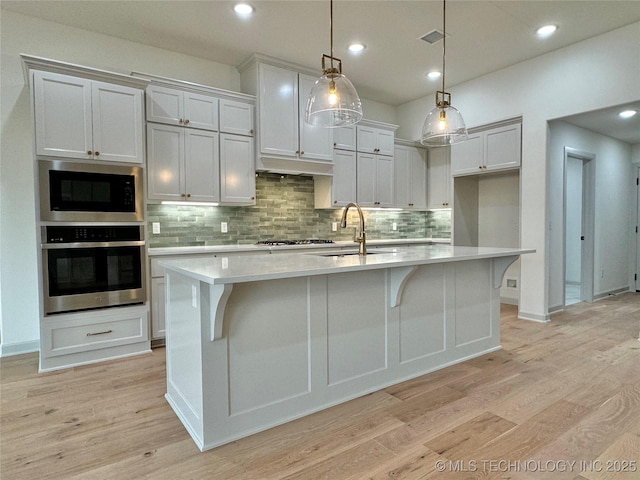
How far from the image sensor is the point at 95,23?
351 centimetres

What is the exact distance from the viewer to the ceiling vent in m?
3.74

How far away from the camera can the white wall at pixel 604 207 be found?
4730 mm

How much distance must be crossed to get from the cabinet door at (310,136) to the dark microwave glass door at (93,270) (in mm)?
2226

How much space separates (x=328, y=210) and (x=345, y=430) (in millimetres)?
3533

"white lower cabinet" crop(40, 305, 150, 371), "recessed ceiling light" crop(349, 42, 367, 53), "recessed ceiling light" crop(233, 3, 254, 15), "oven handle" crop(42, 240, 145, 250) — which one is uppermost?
"recessed ceiling light" crop(349, 42, 367, 53)

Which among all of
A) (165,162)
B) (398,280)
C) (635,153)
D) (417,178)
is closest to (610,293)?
(635,153)

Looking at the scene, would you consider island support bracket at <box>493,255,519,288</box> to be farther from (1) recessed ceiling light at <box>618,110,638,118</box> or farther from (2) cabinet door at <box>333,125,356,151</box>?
(1) recessed ceiling light at <box>618,110,638,118</box>

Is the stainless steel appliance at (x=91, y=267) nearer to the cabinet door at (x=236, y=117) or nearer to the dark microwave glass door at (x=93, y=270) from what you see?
the dark microwave glass door at (x=93, y=270)

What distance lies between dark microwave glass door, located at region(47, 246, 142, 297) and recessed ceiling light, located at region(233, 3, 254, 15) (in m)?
2.30

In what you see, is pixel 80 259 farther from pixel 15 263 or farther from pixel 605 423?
pixel 605 423

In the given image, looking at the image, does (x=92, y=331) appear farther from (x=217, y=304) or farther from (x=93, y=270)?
(x=217, y=304)

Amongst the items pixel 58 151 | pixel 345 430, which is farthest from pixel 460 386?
pixel 58 151

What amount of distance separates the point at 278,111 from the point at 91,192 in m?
2.13

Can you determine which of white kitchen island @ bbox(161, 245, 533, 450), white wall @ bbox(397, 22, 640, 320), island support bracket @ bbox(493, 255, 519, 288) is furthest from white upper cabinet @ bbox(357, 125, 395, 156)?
white kitchen island @ bbox(161, 245, 533, 450)
